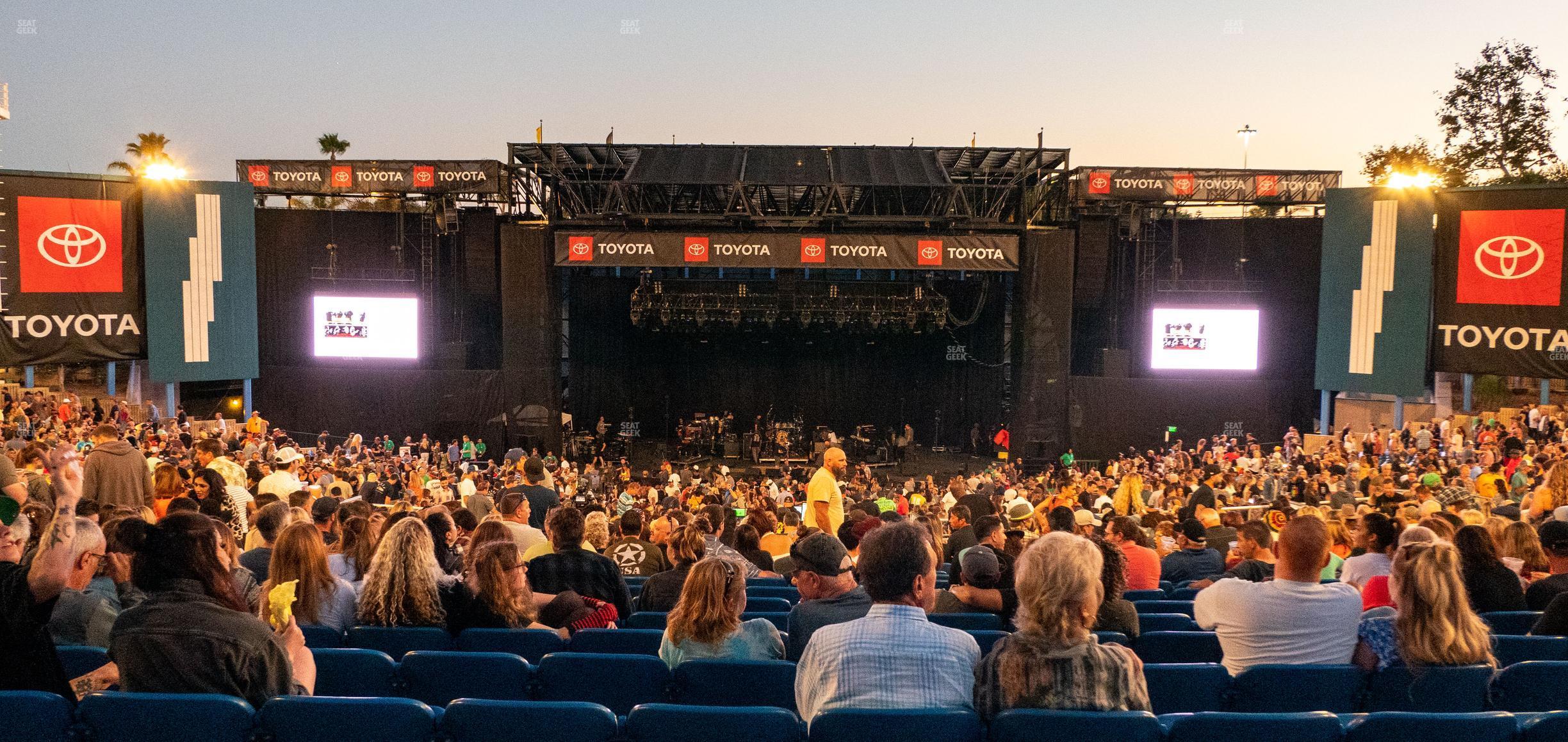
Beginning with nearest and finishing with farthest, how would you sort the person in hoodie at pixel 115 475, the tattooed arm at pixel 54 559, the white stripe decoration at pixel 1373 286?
1. the tattooed arm at pixel 54 559
2. the person in hoodie at pixel 115 475
3. the white stripe decoration at pixel 1373 286

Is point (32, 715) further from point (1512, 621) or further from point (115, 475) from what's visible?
point (1512, 621)

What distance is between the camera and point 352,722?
2727mm

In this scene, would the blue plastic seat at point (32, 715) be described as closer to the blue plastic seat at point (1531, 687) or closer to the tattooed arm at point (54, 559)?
the tattooed arm at point (54, 559)

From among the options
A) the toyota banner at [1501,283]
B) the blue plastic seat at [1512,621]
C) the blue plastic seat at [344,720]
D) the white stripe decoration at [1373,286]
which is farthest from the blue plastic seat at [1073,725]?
the white stripe decoration at [1373,286]

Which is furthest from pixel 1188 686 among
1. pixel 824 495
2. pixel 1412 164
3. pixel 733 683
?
pixel 1412 164

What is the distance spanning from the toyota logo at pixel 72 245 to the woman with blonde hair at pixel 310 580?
14.3 meters

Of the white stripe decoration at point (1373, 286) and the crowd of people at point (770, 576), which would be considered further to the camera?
the white stripe decoration at point (1373, 286)

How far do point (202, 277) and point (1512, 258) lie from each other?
2033 centimetres

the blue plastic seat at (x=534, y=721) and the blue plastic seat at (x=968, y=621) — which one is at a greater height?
the blue plastic seat at (x=534, y=721)

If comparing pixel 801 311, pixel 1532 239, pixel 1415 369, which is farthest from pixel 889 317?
pixel 1532 239

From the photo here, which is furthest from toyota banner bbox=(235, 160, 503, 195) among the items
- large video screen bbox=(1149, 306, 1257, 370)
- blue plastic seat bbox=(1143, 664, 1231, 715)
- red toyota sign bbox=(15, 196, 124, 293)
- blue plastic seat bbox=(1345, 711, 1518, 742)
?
blue plastic seat bbox=(1345, 711, 1518, 742)

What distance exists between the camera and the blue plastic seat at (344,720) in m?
2.70

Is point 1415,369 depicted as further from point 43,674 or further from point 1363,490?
point 43,674

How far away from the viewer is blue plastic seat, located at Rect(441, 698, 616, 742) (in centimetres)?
273
